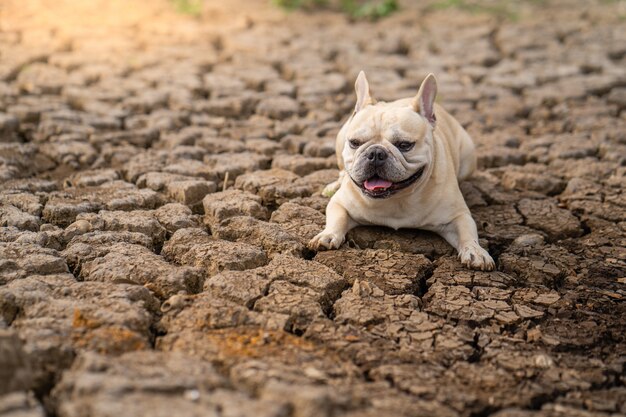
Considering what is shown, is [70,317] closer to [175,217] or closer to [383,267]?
[175,217]

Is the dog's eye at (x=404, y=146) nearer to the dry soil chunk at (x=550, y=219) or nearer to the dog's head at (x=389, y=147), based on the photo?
the dog's head at (x=389, y=147)

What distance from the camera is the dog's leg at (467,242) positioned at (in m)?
3.61

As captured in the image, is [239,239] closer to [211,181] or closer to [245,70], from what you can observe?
[211,181]

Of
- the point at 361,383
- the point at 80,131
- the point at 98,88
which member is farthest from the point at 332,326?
the point at 98,88

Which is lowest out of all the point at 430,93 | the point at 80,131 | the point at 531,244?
the point at 531,244

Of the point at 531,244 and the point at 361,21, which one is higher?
the point at 361,21

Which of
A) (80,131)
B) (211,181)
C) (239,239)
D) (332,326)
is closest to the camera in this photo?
(332,326)

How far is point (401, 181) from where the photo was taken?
12.2 feet

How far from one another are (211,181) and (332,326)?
192 cm

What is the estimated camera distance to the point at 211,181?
184 inches

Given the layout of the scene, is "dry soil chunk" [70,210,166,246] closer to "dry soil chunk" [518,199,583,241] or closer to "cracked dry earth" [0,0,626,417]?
"cracked dry earth" [0,0,626,417]

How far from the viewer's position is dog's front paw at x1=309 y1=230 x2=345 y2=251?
377cm

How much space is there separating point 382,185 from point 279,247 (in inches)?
24.0

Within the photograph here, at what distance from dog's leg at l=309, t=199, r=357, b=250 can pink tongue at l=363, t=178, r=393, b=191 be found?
276mm
